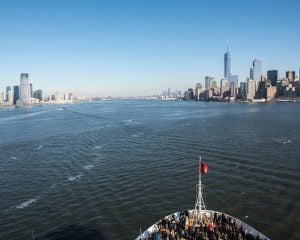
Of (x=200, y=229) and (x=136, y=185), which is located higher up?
(x=200, y=229)

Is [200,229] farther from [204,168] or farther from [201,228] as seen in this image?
[204,168]

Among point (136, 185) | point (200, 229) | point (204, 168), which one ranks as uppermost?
point (204, 168)

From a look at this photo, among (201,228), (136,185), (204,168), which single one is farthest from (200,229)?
(136,185)

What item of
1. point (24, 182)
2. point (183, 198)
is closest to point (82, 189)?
point (24, 182)

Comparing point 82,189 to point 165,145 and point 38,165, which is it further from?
point 165,145

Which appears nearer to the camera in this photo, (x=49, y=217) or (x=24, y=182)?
(x=49, y=217)

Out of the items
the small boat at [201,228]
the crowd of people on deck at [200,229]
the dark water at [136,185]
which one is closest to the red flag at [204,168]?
the small boat at [201,228]

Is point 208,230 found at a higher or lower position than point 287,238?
higher

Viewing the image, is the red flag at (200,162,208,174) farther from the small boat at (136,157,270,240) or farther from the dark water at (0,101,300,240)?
the dark water at (0,101,300,240)
